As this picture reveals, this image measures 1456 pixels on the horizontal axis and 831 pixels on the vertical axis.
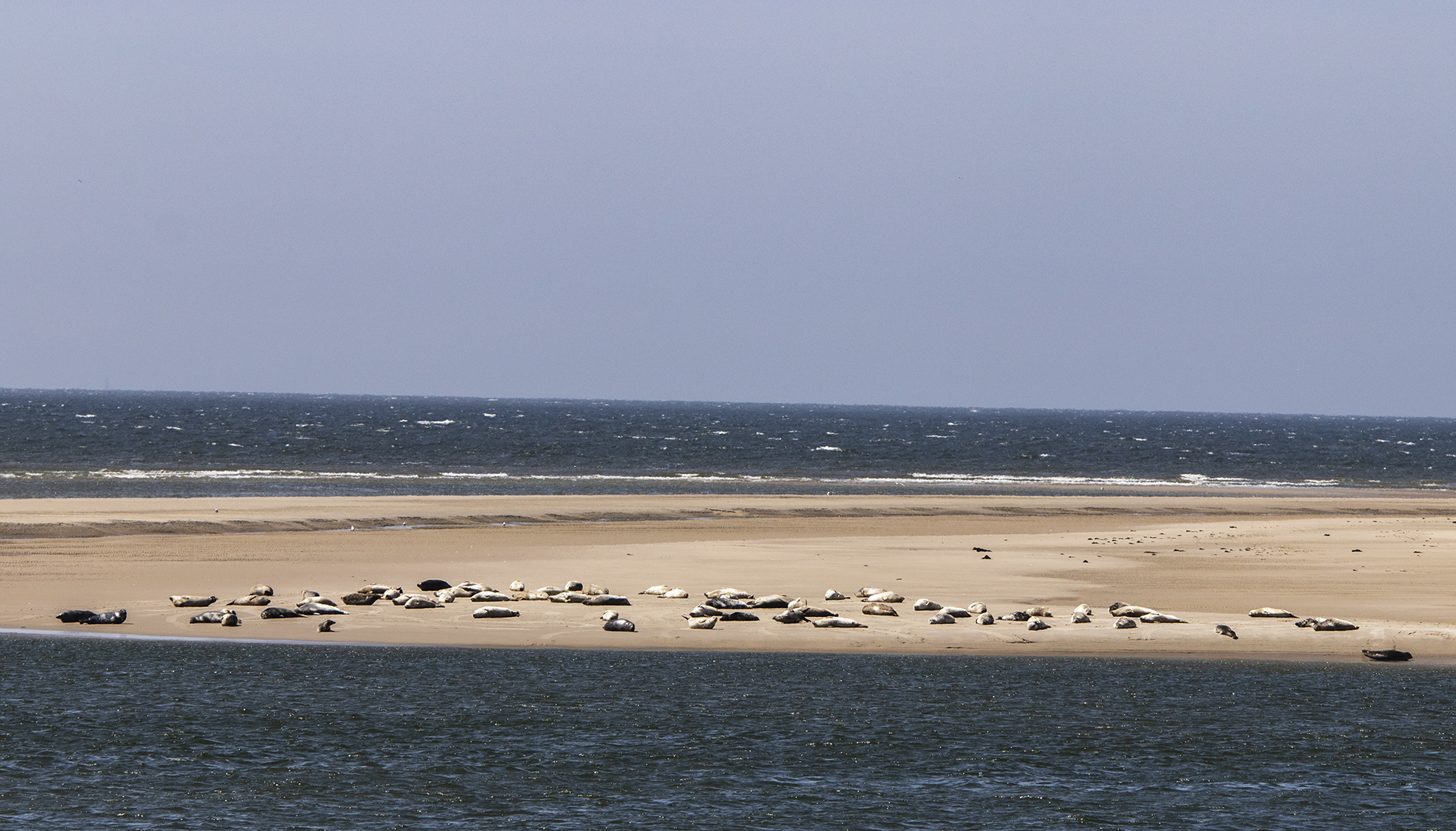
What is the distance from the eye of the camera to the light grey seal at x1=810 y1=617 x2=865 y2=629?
19.8 m

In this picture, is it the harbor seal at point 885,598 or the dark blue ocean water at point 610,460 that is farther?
the dark blue ocean water at point 610,460

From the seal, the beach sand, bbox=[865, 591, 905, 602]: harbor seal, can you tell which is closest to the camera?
the seal

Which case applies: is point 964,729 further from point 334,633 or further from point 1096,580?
point 1096,580

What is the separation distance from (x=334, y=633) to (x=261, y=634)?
96cm

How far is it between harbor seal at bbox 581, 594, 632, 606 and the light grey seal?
312cm

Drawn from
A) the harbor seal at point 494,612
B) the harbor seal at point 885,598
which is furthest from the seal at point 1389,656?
the harbor seal at point 494,612

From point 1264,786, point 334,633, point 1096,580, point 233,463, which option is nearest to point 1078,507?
point 1096,580

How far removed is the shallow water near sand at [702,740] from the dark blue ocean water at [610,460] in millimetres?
35309

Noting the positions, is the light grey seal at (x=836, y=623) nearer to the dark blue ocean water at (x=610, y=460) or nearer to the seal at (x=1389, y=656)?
the seal at (x=1389, y=656)

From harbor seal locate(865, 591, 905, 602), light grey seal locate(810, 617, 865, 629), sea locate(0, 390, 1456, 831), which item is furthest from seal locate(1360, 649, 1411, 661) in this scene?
harbor seal locate(865, 591, 905, 602)

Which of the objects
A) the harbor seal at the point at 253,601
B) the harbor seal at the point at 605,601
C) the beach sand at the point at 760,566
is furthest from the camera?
the harbor seal at the point at 605,601

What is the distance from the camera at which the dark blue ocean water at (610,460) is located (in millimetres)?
58562

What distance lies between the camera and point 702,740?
42.9 feet

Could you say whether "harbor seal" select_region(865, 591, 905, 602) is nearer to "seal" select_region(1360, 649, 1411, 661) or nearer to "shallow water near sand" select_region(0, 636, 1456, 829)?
"shallow water near sand" select_region(0, 636, 1456, 829)
